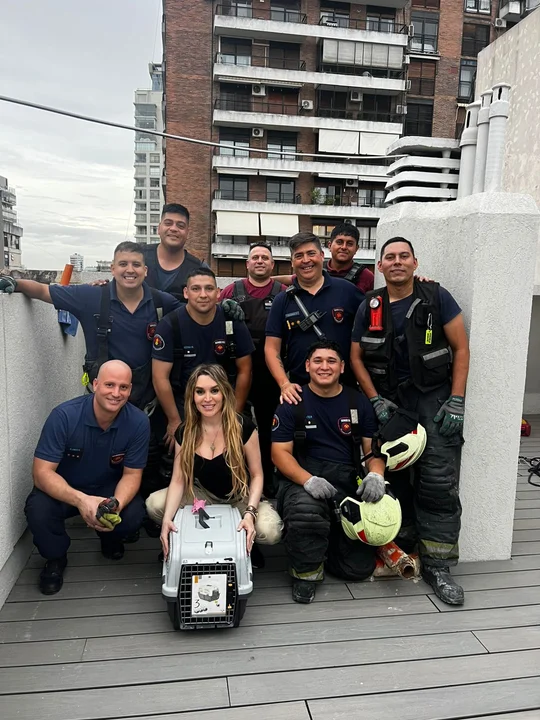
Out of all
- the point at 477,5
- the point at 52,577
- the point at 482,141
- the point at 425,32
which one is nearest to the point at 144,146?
the point at 425,32

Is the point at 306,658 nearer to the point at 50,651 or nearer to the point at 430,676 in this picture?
the point at 430,676

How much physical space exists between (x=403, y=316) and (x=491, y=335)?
55cm

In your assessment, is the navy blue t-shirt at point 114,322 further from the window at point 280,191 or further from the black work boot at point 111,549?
the window at point 280,191

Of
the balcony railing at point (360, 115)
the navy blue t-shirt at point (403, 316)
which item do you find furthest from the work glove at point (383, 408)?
the balcony railing at point (360, 115)

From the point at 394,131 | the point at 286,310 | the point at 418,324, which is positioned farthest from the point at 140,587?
the point at 394,131

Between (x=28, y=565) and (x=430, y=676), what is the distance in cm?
229

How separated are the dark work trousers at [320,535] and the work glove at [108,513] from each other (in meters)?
0.91

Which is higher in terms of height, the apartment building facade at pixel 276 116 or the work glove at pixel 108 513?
the apartment building facade at pixel 276 116

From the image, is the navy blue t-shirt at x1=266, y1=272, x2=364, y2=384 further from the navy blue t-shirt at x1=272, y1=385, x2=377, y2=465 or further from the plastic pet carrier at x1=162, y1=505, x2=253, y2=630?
the plastic pet carrier at x1=162, y1=505, x2=253, y2=630

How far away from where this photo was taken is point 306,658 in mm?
2434

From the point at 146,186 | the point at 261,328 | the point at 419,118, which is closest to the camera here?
the point at 261,328

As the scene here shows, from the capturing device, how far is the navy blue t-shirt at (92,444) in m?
2.91

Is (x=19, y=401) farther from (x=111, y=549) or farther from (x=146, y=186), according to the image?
(x=146, y=186)

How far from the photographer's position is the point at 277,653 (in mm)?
2467
